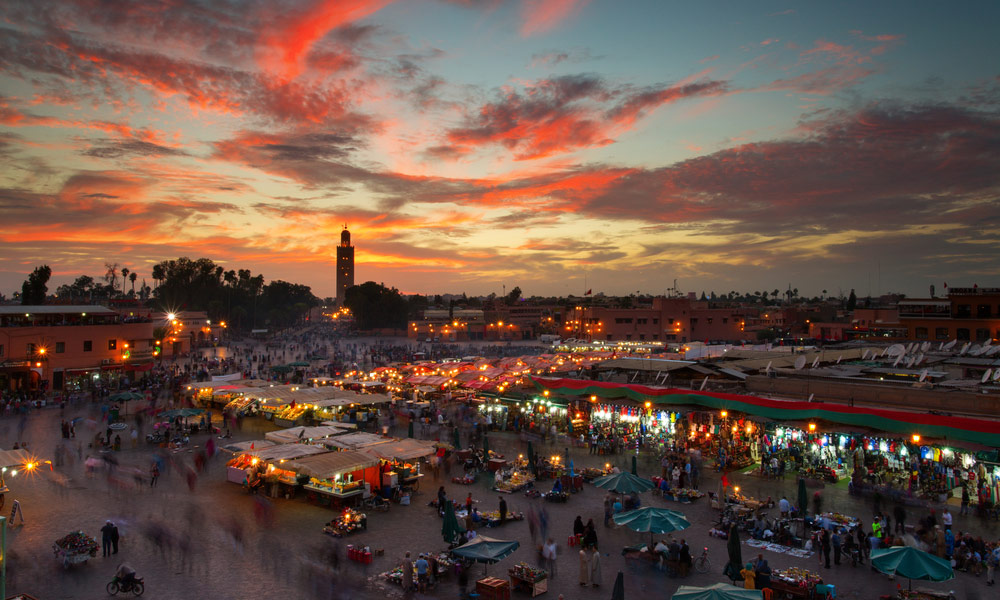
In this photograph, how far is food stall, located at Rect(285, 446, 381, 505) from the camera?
15.9 meters

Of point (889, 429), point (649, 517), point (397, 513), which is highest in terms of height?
point (889, 429)

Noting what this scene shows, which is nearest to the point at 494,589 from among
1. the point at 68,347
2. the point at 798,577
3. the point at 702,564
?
the point at 702,564

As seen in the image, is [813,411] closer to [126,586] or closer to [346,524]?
[346,524]

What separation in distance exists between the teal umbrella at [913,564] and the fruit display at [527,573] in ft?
18.9

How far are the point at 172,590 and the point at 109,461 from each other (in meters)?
11.5

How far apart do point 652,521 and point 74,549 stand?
1170 cm

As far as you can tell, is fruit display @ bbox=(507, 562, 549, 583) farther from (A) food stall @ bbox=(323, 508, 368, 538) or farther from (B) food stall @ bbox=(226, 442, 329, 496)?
(B) food stall @ bbox=(226, 442, 329, 496)

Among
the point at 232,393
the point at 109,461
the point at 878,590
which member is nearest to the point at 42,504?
the point at 109,461

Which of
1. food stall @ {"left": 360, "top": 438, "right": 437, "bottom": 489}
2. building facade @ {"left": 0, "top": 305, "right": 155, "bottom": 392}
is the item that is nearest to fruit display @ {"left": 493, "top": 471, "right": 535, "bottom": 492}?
food stall @ {"left": 360, "top": 438, "right": 437, "bottom": 489}

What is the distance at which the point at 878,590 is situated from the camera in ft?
36.0

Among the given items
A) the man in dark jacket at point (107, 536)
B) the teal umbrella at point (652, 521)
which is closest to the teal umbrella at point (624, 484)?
the teal umbrella at point (652, 521)

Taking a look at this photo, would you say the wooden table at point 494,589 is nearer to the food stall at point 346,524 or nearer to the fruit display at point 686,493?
the food stall at point 346,524

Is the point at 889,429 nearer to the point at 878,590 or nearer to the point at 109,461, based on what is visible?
the point at 878,590

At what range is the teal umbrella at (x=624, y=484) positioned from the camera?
14961mm
